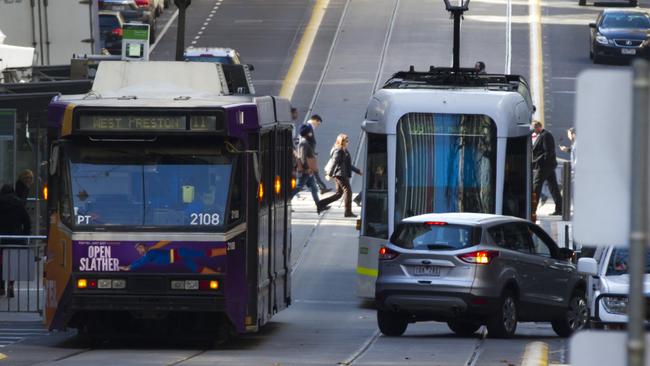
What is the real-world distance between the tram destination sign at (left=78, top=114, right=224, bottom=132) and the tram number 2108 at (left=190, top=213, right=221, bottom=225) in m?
0.90

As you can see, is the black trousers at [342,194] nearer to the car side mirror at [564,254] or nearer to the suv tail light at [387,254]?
the car side mirror at [564,254]

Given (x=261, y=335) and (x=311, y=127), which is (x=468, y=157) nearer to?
(x=261, y=335)

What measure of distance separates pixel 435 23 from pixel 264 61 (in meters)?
8.59

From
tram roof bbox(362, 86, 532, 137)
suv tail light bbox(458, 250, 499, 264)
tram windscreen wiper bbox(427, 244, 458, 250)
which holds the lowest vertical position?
suv tail light bbox(458, 250, 499, 264)

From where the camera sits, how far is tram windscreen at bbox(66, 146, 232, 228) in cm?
1666

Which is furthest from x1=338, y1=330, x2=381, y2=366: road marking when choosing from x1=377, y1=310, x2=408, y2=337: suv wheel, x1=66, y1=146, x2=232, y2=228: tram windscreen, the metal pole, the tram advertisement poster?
the metal pole

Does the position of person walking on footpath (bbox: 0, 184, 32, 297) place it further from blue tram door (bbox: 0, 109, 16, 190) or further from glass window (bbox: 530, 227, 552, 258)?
glass window (bbox: 530, 227, 552, 258)

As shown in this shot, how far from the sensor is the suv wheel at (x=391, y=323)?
1886 cm

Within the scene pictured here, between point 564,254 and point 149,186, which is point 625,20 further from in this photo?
point 149,186

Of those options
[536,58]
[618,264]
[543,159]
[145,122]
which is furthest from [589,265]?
[536,58]

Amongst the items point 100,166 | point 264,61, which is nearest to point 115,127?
point 100,166

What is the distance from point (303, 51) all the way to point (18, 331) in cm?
3350

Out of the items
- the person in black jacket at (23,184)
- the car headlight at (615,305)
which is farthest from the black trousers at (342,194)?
the car headlight at (615,305)

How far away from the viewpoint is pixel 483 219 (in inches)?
739
